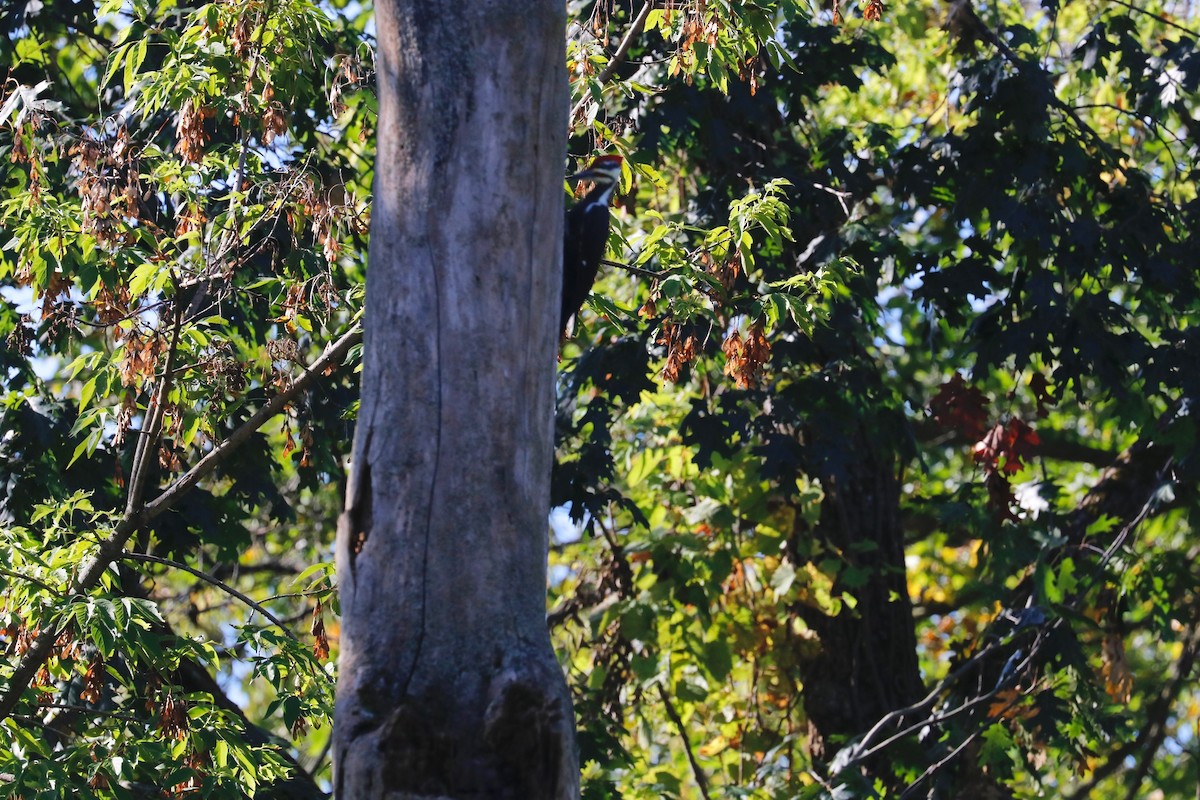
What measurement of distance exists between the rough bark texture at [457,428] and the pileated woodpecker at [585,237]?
44.4 inches

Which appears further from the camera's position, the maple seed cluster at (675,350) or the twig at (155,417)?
the maple seed cluster at (675,350)

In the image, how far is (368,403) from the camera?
8.82 feet

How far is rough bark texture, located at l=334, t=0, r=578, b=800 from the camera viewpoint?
246 centimetres

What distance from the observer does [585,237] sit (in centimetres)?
421

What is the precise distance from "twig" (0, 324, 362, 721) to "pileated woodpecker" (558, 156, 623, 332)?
2.19ft

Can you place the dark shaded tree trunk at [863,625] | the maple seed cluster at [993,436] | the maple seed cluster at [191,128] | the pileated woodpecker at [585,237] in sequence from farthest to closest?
the dark shaded tree trunk at [863,625]
the maple seed cluster at [993,436]
the maple seed cluster at [191,128]
the pileated woodpecker at [585,237]

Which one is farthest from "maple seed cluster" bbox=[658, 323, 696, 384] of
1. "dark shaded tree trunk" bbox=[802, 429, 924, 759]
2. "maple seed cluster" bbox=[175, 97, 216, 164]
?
"dark shaded tree trunk" bbox=[802, 429, 924, 759]

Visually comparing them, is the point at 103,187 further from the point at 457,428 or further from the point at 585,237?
the point at 457,428

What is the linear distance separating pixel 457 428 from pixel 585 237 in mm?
1717

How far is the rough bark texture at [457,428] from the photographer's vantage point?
2.46 m

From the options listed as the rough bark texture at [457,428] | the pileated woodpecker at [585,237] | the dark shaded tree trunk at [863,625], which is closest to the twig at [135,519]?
the pileated woodpecker at [585,237]

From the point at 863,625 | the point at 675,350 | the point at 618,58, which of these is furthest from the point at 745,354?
the point at 863,625

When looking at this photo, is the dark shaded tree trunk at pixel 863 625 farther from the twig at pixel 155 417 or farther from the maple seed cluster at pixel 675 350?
the twig at pixel 155 417

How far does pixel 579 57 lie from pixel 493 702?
267 centimetres
